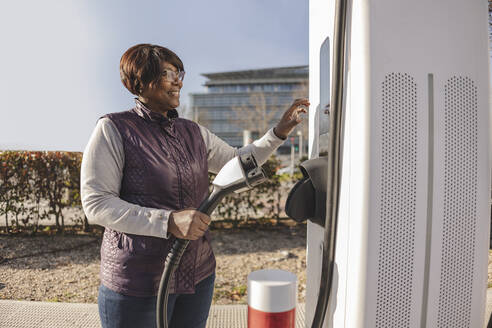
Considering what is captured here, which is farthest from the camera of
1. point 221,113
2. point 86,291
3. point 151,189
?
point 221,113

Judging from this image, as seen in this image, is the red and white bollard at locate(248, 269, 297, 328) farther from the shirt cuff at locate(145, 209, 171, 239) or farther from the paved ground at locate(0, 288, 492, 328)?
the paved ground at locate(0, 288, 492, 328)

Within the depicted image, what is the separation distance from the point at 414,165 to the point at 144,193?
0.86 m

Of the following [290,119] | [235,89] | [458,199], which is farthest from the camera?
[235,89]

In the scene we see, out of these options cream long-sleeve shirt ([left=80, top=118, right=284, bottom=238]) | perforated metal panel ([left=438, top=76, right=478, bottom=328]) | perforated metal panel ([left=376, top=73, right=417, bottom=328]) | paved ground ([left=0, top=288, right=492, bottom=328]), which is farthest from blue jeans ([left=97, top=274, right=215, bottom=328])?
paved ground ([left=0, top=288, right=492, bottom=328])

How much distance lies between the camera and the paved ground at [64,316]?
243 centimetres

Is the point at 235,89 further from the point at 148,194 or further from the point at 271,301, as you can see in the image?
the point at 271,301

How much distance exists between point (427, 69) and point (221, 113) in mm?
52849

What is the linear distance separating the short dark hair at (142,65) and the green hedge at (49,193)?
3.08m

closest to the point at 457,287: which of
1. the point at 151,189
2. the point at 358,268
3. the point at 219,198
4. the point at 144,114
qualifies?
the point at 358,268

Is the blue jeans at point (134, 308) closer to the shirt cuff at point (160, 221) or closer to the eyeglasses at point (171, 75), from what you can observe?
the shirt cuff at point (160, 221)

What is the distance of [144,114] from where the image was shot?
1185mm

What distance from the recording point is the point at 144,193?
43.9 inches

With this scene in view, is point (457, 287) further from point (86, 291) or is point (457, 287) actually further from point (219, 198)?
point (86, 291)

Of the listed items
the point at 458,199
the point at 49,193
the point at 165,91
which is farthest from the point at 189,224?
the point at 49,193
